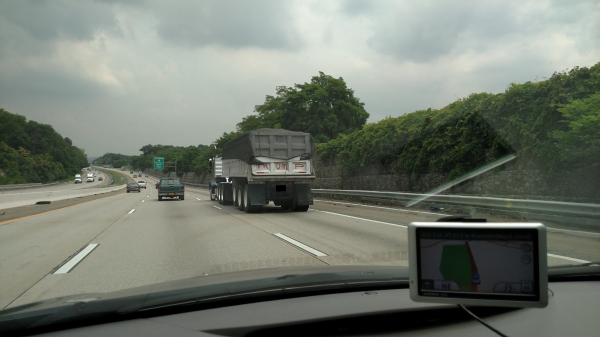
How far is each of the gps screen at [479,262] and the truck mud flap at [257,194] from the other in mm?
16767

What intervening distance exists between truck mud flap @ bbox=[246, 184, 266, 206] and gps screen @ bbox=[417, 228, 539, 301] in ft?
55.0

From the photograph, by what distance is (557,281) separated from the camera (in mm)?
3648

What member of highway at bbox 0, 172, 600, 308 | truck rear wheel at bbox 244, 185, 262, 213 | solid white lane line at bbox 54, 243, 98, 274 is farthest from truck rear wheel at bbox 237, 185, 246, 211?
solid white lane line at bbox 54, 243, 98, 274

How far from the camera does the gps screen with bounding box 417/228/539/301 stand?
168 centimetres

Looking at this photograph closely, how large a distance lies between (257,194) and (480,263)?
16979mm

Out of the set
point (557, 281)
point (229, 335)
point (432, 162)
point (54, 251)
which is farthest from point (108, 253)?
point (432, 162)

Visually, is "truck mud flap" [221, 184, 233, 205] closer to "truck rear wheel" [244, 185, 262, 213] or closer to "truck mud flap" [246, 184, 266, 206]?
"truck rear wheel" [244, 185, 262, 213]

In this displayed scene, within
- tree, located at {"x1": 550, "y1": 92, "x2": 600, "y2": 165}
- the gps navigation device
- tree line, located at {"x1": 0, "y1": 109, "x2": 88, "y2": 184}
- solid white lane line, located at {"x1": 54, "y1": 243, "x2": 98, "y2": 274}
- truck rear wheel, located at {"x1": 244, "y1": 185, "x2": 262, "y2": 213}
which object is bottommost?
solid white lane line, located at {"x1": 54, "y1": 243, "x2": 98, "y2": 274}

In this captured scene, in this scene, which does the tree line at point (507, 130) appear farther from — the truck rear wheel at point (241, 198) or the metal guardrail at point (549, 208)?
the truck rear wheel at point (241, 198)

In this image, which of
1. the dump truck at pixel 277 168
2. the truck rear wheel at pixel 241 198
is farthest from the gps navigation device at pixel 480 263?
the truck rear wheel at pixel 241 198

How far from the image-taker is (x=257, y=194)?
1852cm

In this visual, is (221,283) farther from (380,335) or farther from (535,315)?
(535,315)

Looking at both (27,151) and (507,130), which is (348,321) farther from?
(27,151)

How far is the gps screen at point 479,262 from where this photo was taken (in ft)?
5.53
